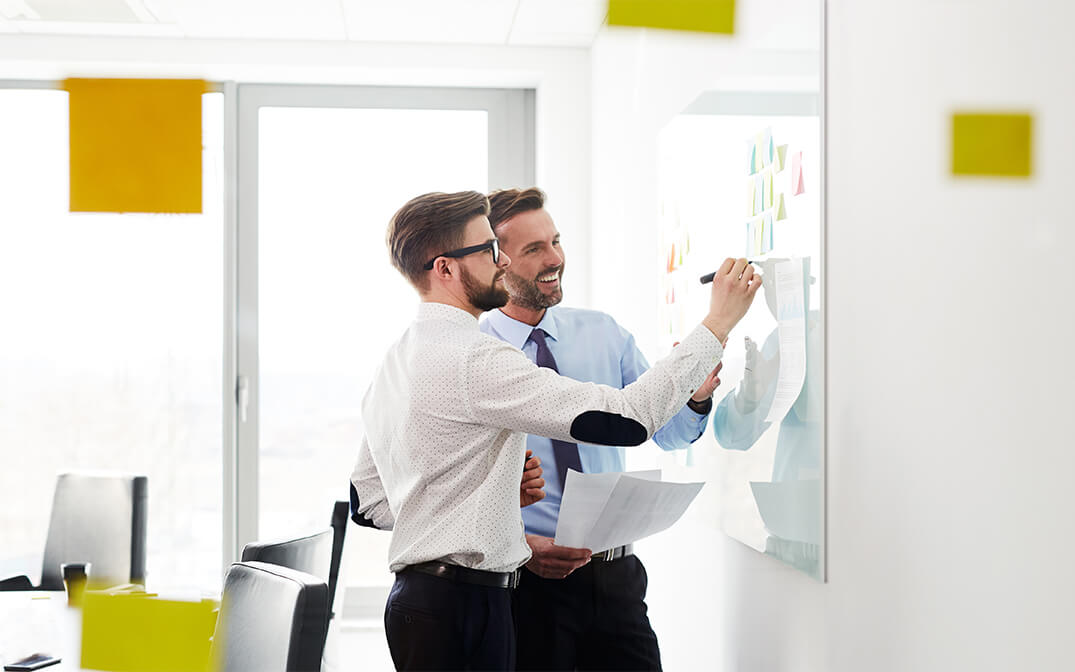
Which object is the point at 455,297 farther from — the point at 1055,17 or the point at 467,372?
the point at 1055,17

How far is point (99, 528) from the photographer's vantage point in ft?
10.5

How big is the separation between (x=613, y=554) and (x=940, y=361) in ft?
3.22

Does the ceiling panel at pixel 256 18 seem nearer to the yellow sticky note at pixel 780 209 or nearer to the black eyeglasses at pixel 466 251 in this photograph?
the black eyeglasses at pixel 466 251

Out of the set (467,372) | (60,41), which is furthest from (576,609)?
(60,41)

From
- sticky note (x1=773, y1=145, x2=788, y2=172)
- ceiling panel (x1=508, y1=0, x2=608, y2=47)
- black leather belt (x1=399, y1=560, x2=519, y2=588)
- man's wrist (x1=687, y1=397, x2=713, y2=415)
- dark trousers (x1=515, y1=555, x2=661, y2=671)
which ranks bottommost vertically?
dark trousers (x1=515, y1=555, x2=661, y2=671)

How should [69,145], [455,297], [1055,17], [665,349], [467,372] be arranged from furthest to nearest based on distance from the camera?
[69,145]
[665,349]
[455,297]
[467,372]
[1055,17]

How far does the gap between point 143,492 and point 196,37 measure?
173 centimetres

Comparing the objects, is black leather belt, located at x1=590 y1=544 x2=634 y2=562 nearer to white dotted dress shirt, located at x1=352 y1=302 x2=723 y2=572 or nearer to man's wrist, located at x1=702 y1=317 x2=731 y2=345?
white dotted dress shirt, located at x1=352 y1=302 x2=723 y2=572

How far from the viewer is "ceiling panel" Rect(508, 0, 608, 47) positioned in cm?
332

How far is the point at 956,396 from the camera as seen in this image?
1.16 meters

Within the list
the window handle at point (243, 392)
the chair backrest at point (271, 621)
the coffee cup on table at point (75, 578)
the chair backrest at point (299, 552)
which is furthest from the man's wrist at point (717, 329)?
the window handle at point (243, 392)

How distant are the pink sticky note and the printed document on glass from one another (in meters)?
0.54

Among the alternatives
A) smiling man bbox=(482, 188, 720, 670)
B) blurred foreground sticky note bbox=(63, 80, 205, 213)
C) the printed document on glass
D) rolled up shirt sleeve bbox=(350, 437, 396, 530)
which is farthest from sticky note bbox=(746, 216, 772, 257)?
blurred foreground sticky note bbox=(63, 80, 205, 213)

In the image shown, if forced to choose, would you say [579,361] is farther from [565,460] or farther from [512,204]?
[512,204]
